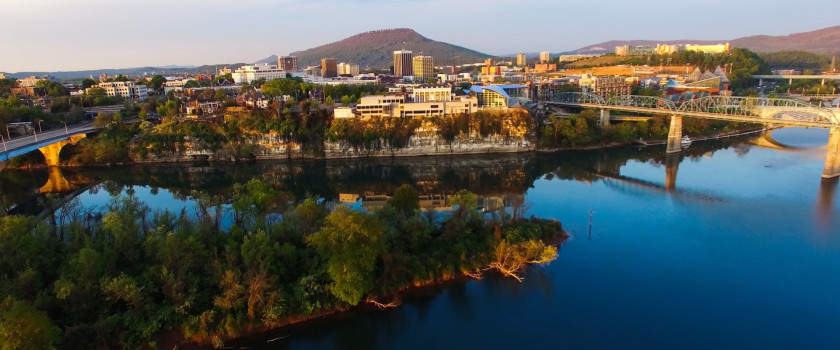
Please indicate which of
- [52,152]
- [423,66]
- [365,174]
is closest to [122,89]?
[52,152]

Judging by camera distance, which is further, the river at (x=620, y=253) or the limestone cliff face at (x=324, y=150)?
the limestone cliff face at (x=324, y=150)

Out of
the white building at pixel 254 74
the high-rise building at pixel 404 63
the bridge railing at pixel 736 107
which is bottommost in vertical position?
the bridge railing at pixel 736 107

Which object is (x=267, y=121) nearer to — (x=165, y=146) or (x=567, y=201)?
(x=165, y=146)

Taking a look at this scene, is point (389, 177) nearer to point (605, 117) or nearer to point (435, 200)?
point (435, 200)

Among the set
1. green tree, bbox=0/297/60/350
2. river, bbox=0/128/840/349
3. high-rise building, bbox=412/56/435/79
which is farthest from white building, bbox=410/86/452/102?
high-rise building, bbox=412/56/435/79

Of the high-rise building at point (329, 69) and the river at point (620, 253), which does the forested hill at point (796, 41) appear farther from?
the river at point (620, 253)

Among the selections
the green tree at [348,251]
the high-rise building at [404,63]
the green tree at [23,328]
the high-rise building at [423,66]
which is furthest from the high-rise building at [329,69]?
the green tree at [23,328]

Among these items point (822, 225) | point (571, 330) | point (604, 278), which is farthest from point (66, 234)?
point (822, 225)
